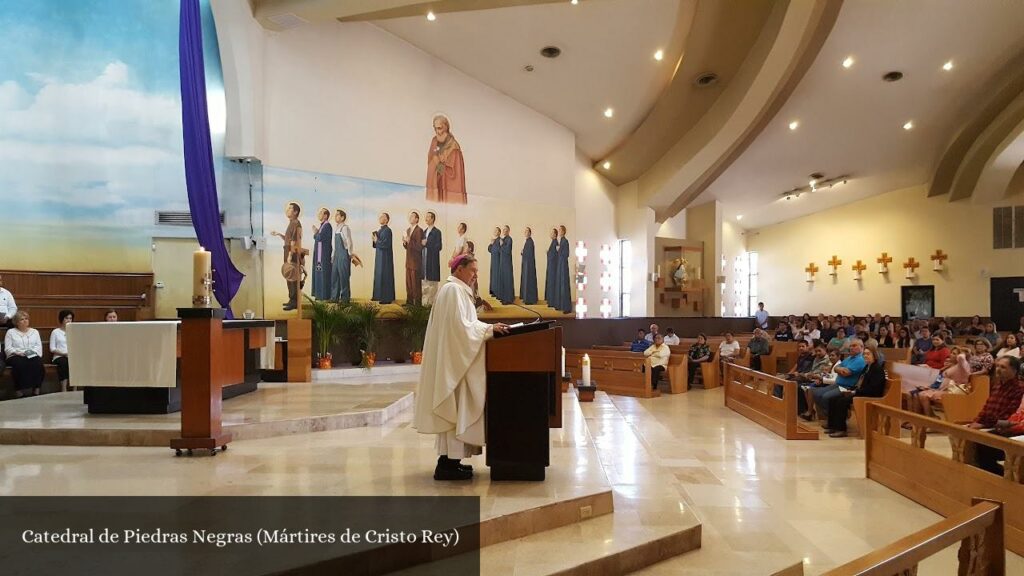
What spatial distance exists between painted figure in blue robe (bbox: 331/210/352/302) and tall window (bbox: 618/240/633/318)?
688 centimetres

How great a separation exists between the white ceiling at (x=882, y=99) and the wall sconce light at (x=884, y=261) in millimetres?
1671

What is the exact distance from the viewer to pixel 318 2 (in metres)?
7.29

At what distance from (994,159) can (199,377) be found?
47.1 ft

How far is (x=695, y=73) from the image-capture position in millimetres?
9781

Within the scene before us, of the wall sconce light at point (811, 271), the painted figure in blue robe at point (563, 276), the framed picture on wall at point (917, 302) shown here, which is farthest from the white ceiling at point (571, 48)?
the framed picture on wall at point (917, 302)

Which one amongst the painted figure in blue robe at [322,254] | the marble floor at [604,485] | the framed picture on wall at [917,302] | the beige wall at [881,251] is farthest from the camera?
the framed picture on wall at [917,302]

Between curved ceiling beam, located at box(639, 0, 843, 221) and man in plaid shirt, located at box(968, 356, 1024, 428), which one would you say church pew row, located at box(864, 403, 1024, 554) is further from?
curved ceiling beam, located at box(639, 0, 843, 221)

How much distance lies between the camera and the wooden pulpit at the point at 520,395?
309 cm

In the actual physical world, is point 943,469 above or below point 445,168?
below

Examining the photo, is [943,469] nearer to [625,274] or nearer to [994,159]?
[625,274]

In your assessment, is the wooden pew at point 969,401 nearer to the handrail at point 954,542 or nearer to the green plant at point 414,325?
the handrail at point 954,542

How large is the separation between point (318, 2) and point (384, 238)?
335 centimetres


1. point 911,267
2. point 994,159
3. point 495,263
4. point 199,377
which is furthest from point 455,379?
point 911,267

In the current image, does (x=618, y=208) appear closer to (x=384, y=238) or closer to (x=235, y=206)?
(x=384, y=238)
